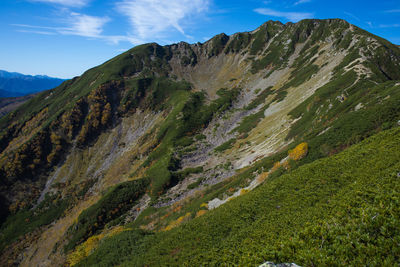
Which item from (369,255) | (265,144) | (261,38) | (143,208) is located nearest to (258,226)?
(369,255)

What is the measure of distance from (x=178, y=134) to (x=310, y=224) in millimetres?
68590

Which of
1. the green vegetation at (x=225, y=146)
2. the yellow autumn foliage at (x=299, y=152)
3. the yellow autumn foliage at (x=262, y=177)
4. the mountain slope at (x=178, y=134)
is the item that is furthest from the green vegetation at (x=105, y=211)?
the yellow autumn foliage at (x=299, y=152)

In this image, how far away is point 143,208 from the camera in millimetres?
53094

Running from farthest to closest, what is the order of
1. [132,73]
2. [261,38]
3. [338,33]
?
[261,38], [132,73], [338,33]

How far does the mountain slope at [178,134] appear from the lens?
35656 mm

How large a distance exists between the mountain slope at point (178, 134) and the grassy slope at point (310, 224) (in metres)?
7.97

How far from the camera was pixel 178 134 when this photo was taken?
78312 mm

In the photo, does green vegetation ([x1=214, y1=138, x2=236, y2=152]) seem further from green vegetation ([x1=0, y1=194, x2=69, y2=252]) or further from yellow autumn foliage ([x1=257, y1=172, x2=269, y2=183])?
green vegetation ([x1=0, y1=194, x2=69, y2=252])

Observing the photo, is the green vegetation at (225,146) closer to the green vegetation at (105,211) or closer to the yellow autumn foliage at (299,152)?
the green vegetation at (105,211)

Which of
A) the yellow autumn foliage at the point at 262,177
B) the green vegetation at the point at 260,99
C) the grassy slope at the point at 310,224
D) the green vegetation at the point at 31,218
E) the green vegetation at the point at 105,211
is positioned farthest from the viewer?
the green vegetation at the point at 260,99

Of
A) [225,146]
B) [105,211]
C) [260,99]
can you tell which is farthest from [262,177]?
[260,99]

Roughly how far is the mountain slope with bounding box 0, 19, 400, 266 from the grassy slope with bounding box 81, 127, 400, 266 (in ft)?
Answer: 26.2

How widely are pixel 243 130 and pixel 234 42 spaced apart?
130 metres

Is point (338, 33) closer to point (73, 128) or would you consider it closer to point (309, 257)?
point (309, 257)
